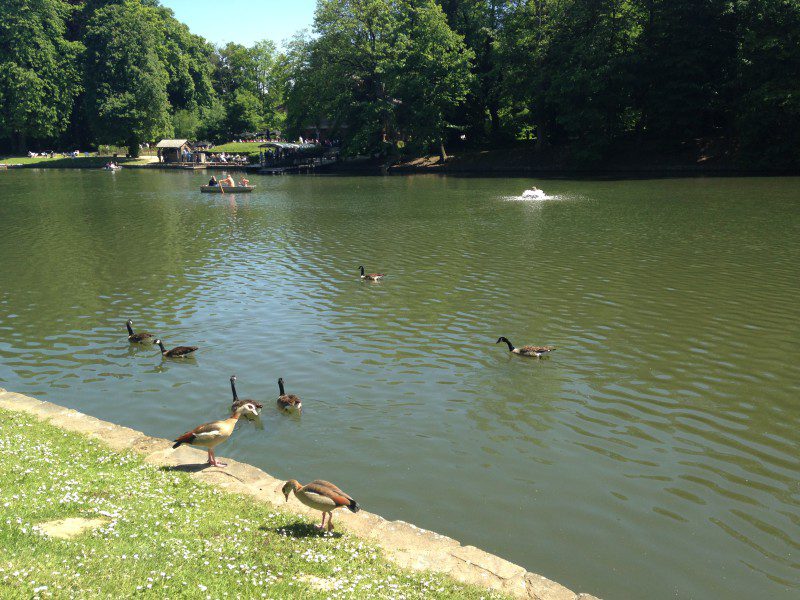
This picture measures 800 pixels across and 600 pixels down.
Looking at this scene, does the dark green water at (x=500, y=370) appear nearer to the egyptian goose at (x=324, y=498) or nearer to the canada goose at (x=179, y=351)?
the canada goose at (x=179, y=351)

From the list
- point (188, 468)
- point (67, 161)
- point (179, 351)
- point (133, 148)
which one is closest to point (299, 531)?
point (188, 468)

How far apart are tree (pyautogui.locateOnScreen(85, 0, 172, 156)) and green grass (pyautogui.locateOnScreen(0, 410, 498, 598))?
332ft

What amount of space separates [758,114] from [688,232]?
34190 mm

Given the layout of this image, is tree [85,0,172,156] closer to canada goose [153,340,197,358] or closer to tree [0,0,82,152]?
tree [0,0,82,152]

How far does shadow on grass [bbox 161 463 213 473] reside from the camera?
8.73 m

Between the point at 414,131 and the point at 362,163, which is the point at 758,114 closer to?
the point at 414,131

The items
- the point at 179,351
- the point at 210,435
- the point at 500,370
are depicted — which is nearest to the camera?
the point at 210,435

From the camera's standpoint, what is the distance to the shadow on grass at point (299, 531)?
7.12m

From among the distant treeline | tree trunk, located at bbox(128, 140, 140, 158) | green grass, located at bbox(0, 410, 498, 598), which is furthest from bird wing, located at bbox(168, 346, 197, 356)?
tree trunk, located at bbox(128, 140, 140, 158)

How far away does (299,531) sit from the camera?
7219 millimetres

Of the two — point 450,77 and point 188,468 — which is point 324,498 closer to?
point 188,468

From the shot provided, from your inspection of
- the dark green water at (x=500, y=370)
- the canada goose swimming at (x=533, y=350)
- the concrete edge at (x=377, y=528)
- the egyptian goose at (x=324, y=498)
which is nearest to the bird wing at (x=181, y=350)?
the dark green water at (x=500, y=370)

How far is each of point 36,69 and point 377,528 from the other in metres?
115

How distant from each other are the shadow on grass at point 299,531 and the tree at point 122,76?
337ft
